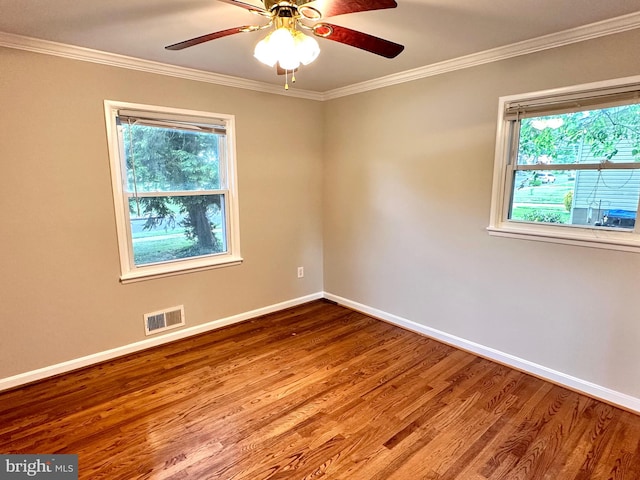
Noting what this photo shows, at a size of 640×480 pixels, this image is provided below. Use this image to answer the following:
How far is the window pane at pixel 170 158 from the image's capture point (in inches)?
111

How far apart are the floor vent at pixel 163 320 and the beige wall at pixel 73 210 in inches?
2.1

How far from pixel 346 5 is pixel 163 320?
9.03ft

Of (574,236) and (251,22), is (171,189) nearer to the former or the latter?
(251,22)

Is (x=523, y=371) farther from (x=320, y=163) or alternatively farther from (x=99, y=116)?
(x=99, y=116)

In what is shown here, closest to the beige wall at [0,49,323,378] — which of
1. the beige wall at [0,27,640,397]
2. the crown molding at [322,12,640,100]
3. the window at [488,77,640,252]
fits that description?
the beige wall at [0,27,640,397]

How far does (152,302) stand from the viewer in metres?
3.03

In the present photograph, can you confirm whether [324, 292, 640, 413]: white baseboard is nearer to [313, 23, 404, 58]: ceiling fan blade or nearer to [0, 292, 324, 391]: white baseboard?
[0, 292, 324, 391]: white baseboard

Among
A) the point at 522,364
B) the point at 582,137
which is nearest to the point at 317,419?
the point at 522,364

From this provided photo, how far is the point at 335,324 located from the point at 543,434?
1890mm

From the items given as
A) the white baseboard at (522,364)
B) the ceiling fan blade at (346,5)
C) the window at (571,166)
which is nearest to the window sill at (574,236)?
the window at (571,166)

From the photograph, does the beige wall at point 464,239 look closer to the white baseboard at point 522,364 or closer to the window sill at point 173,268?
the white baseboard at point 522,364

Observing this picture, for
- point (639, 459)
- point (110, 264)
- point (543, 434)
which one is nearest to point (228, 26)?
point (110, 264)

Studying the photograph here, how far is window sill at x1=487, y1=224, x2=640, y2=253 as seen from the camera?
2163mm

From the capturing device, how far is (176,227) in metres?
3.15
